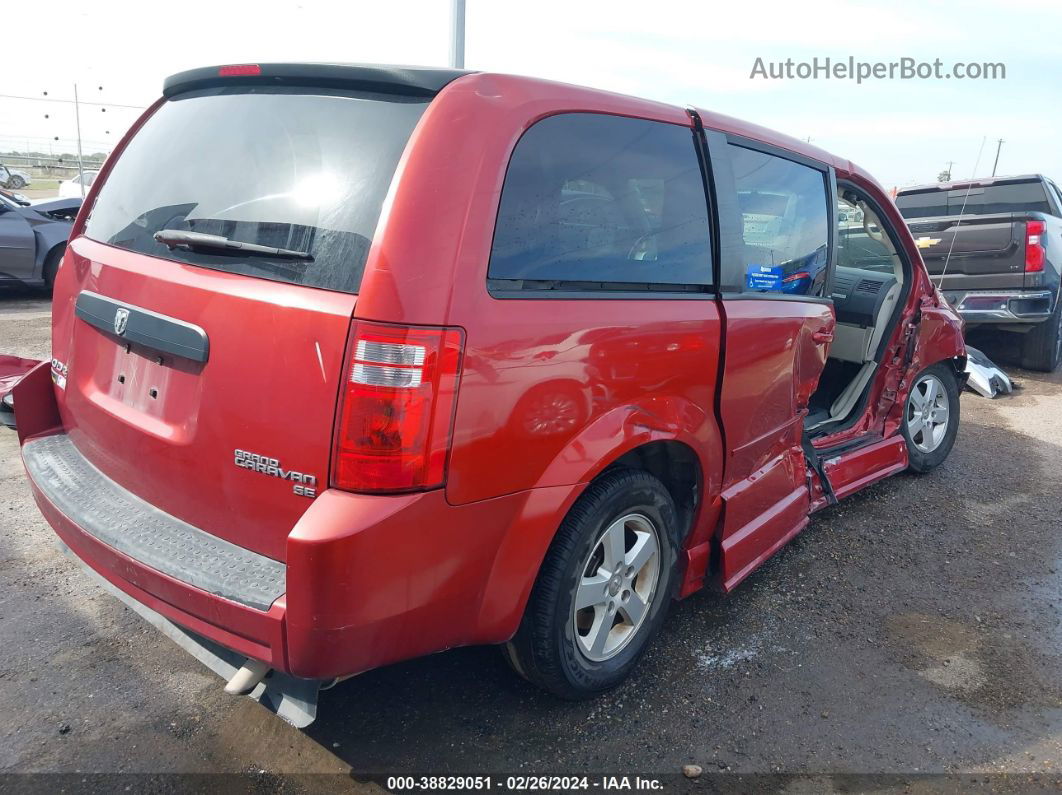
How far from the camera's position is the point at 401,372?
182cm

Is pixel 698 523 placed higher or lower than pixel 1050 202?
lower

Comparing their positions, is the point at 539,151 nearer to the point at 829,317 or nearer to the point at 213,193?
the point at 213,193

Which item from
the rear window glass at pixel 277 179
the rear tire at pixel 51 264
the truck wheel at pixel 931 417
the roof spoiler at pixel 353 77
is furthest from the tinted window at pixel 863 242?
the rear tire at pixel 51 264

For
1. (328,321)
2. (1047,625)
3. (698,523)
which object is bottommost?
(1047,625)

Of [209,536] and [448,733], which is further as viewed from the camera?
[448,733]

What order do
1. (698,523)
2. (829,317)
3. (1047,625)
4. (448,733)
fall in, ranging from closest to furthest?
(448,733)
(698,523)
(1047,625)
(829,317)

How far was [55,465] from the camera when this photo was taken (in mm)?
2572

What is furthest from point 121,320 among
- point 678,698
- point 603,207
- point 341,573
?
point 678,698

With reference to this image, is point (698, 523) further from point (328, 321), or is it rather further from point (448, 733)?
point (328, 321)

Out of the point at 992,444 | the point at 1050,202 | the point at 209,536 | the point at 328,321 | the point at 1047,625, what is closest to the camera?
the point at 328,321

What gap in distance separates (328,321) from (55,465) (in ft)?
4.51

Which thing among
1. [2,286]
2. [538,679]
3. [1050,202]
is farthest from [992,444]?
[2,286]

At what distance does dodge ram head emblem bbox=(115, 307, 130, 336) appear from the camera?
2.26 metres

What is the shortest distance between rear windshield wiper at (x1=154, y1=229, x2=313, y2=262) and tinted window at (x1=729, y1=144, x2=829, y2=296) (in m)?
1.60
